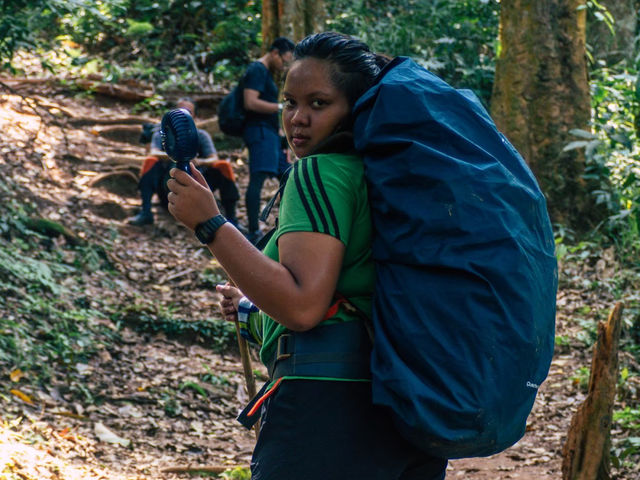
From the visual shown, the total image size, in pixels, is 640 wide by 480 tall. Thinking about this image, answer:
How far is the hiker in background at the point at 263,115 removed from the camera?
829 centimetres

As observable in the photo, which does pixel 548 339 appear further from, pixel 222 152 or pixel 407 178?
pixel 222 152

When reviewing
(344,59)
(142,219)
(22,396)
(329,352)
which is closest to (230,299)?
(329,352)

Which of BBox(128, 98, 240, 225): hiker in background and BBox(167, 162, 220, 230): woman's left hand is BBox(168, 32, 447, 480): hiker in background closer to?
BBox(167, 162, 220, 230): woman's left hand

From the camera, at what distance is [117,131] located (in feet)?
39.7

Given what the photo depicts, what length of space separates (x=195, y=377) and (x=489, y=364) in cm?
482

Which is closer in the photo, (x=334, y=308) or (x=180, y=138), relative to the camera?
(x=334, y=308)

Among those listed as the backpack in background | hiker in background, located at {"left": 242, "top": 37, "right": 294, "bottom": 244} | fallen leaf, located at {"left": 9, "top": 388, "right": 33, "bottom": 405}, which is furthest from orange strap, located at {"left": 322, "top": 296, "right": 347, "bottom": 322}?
the backpack in background

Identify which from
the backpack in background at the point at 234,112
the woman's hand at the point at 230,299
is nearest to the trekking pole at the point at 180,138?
the woman's hand at the point at 230,299

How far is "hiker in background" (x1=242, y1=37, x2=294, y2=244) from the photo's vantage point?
27.2 ft

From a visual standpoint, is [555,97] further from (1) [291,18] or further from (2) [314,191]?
(2) [314,191]

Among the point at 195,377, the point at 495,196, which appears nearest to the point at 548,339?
the point at 495,196

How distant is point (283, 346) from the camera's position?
1910mm

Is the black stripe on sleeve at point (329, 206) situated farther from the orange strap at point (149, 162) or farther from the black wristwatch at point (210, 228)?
the orange strap at point (149, 162)

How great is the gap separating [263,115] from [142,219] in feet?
7.04
